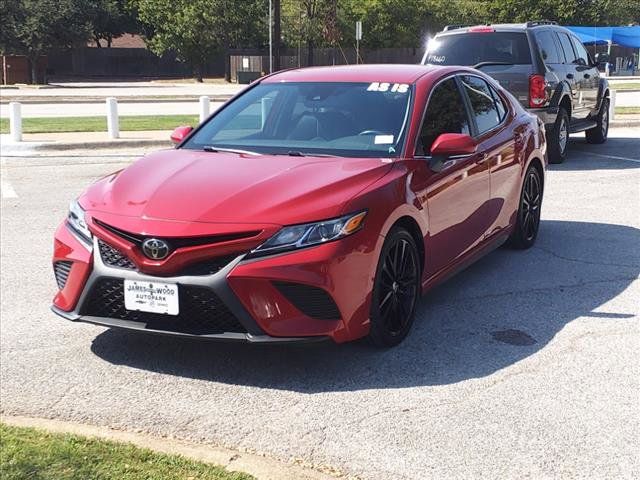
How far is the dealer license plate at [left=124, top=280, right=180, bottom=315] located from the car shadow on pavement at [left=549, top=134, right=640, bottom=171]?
9.56m

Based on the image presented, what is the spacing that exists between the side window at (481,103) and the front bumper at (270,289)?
231 centimetres

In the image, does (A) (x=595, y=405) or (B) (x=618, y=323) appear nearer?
(A) (x=595, y=405)

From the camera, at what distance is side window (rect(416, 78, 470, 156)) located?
5484 millimetres

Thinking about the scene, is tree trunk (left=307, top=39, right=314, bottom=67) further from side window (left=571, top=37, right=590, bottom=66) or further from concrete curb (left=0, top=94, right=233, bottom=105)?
side window (left=571, top=37, right=590, bottom=66)

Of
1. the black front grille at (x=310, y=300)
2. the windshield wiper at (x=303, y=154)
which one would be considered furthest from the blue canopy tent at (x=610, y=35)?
the black front grille at (x=310, y=300)

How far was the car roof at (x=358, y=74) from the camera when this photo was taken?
582cm

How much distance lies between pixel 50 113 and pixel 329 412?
76.3 feet

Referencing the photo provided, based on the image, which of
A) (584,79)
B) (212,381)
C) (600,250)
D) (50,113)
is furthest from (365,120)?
(50,113)

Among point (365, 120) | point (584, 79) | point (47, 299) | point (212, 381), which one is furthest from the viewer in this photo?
point (584, 79)

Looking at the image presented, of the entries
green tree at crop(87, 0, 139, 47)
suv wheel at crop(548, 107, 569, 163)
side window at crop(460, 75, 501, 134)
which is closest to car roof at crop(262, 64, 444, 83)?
side window at crop(460, 75, 501, 134)

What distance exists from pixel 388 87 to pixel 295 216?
69.8 inches

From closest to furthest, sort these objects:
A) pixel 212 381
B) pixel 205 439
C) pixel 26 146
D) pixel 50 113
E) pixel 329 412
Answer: pixel 205 439 < pixel 329 412 < pixel 212 381 < pixel 26 146 < pixel 50 113

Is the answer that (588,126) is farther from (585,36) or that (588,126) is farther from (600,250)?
(585,36)

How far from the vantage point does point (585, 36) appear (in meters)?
53.0
